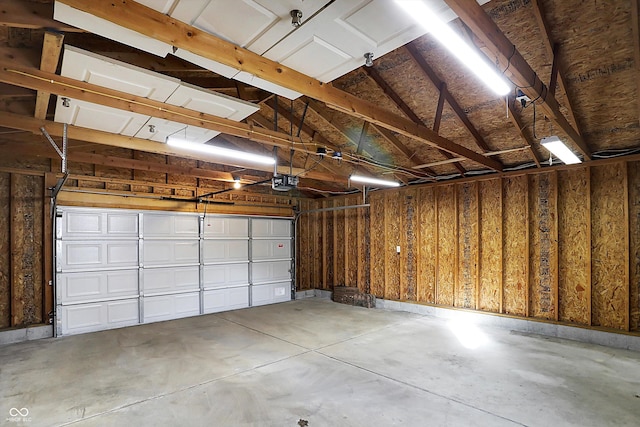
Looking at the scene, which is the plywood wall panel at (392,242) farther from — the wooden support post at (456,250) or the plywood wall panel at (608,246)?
the plywood wall panel at (608,246)

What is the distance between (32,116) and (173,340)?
3.61 m

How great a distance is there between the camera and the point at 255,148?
7.48 metres

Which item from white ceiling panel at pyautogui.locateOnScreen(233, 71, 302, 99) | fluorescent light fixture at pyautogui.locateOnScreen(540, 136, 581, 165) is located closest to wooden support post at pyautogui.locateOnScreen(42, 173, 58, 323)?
white ceiling panel at pyautogui.locateOnScreen(233, 71, 302, 99)

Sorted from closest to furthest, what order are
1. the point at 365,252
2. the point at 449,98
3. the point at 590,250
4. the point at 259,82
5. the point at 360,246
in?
the point at 259,82, the point at 449,98, the point at 590,250, the point at 365,252, the point at 360,246

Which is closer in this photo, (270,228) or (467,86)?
(467,86)

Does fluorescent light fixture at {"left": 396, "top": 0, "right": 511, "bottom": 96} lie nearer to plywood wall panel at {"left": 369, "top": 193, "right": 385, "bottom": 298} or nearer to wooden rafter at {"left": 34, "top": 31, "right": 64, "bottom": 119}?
wooden rafter at {"left": 34, "top": 31, "right": 64, "bottom": 119}

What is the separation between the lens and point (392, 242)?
7523mm

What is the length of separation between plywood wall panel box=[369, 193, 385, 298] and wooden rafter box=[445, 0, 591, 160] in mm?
4487

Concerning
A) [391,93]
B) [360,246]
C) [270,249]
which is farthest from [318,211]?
[391,93]

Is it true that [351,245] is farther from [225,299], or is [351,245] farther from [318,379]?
[318,379]

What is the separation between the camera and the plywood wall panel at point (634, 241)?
4.72m

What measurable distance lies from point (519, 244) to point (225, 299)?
6130 mm

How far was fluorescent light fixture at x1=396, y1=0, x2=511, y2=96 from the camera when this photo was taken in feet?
5.45

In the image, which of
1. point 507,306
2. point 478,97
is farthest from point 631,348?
point 478,97
